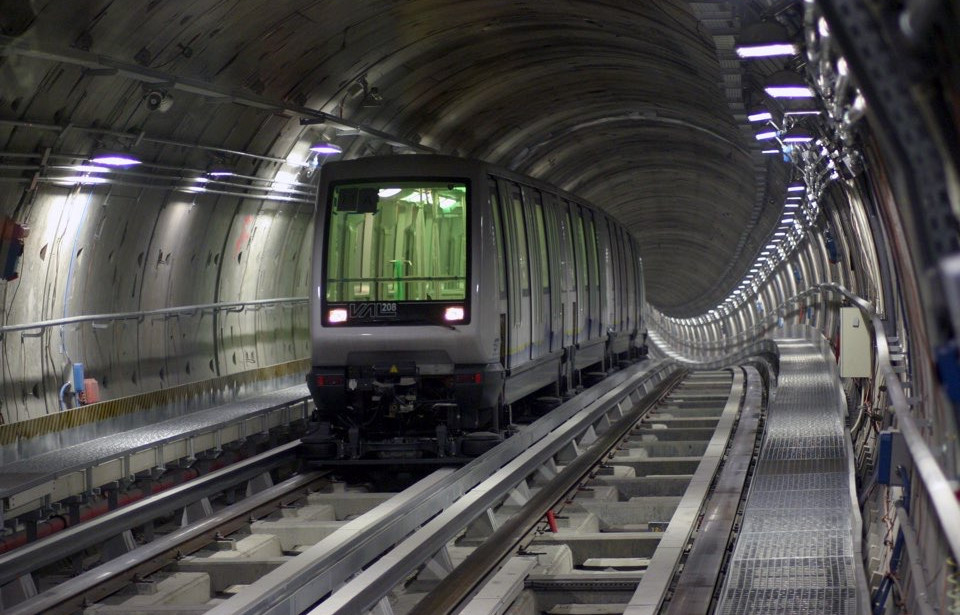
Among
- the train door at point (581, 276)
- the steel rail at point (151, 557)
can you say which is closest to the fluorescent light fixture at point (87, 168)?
the steel rail at point (151, 557)

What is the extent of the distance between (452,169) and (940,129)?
8.55 meters

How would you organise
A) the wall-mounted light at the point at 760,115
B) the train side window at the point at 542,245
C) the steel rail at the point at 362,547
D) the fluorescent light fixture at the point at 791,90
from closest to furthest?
the steel rail at the point at 362,547, the fluorescent light fixture at the point at 791,90, the wall-mounted light at the point at 760,115, the train side window at the point at 542,245

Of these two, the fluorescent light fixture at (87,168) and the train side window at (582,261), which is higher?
the fluorescent light fixture at (87,168)

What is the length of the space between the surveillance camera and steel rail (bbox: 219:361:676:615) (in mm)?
4817

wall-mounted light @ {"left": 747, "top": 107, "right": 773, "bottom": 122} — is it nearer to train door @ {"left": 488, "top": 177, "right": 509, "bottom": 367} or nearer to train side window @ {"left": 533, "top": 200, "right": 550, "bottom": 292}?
train side window @ {"left": 533, "top": 200, "right": 550, "bottom": 292}

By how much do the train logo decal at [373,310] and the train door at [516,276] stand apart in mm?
1385

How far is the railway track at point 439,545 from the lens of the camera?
778 cm

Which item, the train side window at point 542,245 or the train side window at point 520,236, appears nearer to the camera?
the train side window at point 520,236

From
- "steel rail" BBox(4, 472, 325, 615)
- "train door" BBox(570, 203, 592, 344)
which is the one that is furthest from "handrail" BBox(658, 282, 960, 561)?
"train door" BBox(570, 203, 592, 344)

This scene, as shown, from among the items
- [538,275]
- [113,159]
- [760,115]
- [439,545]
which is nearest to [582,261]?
[538,275]

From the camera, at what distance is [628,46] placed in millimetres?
18938

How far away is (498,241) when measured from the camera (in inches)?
499

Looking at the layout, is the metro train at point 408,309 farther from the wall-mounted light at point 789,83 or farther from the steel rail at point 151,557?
the wall-mounted light at point 789,83

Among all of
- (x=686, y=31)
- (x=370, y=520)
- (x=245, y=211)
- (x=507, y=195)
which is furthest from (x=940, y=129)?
(x=245, y=211)
